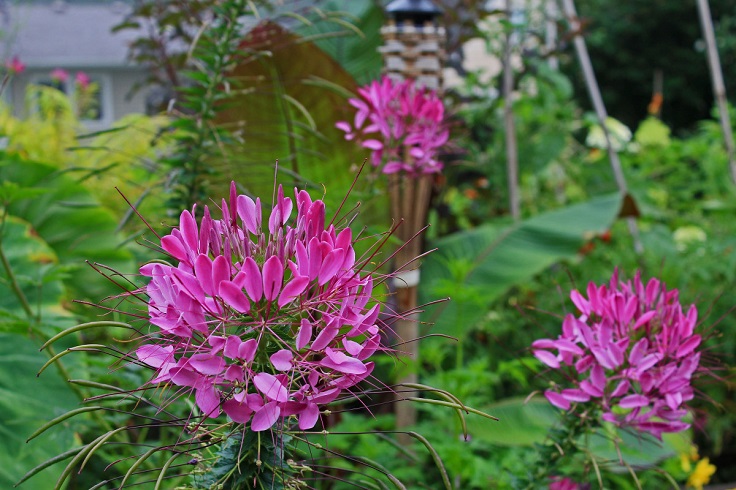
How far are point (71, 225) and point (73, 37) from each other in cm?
1370

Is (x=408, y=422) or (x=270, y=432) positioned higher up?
(x=270, y=432)

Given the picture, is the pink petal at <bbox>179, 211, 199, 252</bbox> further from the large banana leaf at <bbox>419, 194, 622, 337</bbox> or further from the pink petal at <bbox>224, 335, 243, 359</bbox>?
the large banana leaf at <bbox>419, 194, 622, 337</bbox>

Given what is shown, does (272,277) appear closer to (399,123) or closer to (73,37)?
(399,123)

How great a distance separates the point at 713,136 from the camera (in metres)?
4.37

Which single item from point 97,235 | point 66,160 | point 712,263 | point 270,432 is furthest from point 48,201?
point 712,263

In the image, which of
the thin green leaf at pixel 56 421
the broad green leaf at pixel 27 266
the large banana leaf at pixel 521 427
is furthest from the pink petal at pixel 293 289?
the large banana leaf at pixel 521 427

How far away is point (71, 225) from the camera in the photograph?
7.25 ft

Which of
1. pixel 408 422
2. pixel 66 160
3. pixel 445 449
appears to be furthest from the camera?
pixel 66 160

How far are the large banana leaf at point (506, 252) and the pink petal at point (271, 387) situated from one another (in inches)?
73.7

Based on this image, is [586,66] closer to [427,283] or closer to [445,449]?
[427,283]

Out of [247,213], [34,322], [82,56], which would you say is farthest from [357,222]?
[82,56]

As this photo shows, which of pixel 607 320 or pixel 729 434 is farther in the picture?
pixel 729 434

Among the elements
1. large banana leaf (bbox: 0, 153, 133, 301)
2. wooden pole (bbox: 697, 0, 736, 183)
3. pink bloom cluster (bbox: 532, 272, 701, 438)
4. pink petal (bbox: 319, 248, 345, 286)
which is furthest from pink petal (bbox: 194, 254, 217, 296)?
wooden pole (bbox: 697, 0, 736, 183)

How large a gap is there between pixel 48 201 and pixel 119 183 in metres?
0.88
